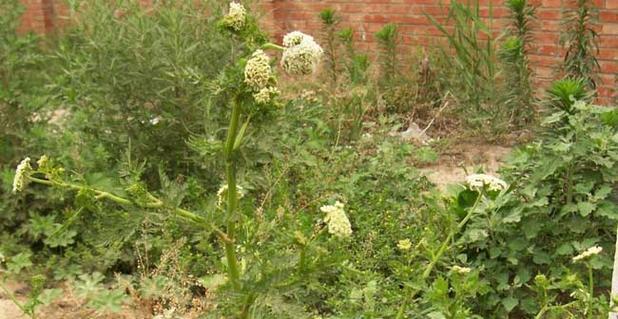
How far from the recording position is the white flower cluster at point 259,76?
203cm

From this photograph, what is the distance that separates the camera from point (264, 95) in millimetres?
2064

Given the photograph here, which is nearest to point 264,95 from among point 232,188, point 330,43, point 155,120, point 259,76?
point 259,76

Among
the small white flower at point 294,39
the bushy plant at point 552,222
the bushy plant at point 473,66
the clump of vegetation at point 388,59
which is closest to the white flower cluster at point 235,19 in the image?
the small white flower at point 294,39

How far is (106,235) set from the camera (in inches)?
86.1

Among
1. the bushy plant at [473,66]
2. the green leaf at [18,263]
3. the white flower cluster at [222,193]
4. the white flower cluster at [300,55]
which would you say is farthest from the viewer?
the bushy plant at [473,66]

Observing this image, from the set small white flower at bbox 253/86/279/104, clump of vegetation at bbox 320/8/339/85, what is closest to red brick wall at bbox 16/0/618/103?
clump of vegetation at bbox 320/8/339/85

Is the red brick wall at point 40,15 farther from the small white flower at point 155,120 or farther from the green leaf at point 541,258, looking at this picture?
the green leaf at point 541,258

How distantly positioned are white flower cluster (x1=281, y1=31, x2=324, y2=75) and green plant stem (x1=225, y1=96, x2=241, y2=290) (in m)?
0.17

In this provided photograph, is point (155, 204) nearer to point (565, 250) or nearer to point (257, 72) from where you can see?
point (257, 72)

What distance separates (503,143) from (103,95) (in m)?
2.54

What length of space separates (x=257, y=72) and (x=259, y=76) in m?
0.01

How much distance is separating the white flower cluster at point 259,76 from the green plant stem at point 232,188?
0.10 metres

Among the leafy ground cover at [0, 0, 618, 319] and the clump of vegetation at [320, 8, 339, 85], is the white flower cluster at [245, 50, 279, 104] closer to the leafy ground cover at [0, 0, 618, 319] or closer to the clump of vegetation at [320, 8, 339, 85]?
the leafy ground cover at [0, 0, 618, 319]

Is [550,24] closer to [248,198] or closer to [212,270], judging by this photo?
[248,198]
